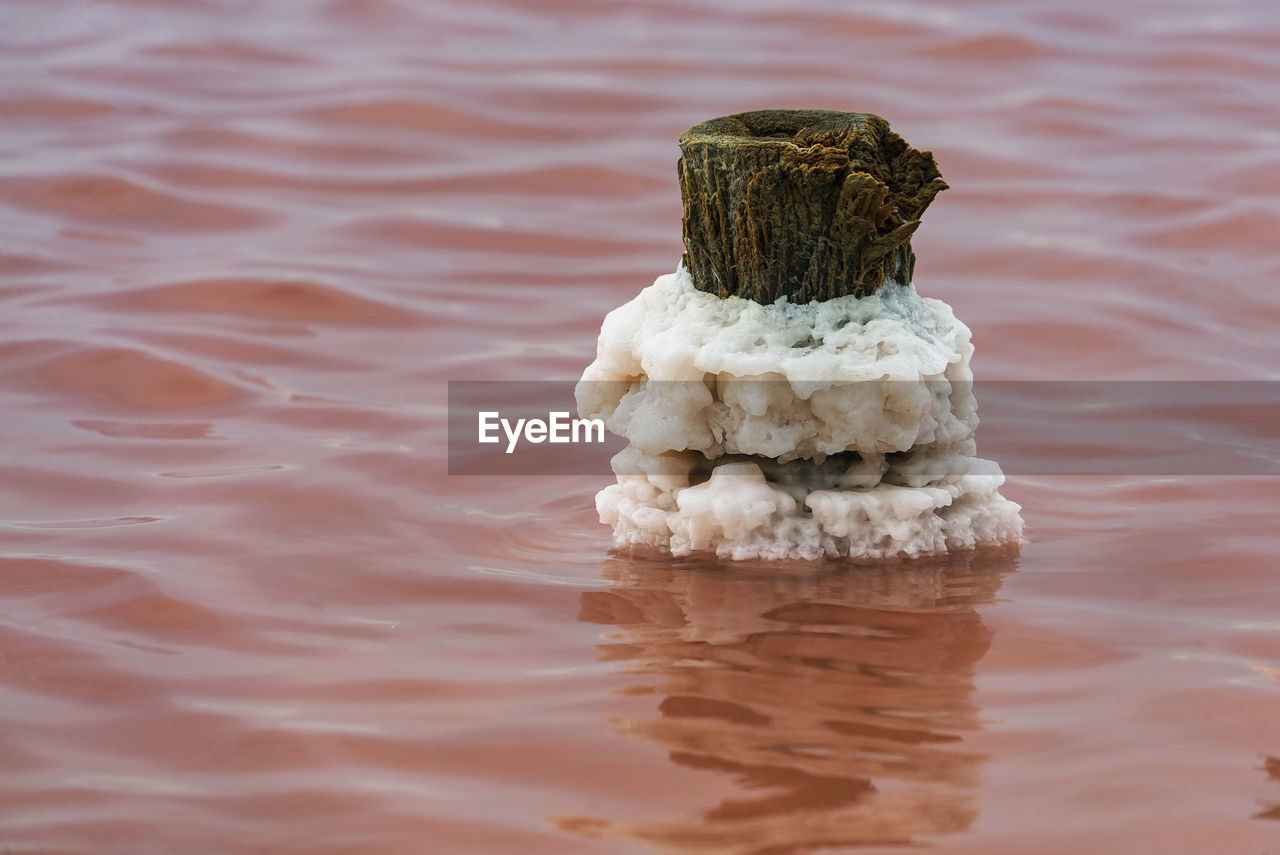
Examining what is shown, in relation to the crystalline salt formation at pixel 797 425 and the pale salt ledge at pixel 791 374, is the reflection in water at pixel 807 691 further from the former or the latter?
the pale salt ledge at pixel 791 374

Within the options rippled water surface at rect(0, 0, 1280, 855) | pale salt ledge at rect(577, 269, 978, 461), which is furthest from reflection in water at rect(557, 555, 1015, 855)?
pale salt ledge at rect(577, 269, 978, 461)

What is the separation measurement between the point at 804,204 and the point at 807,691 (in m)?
0.59

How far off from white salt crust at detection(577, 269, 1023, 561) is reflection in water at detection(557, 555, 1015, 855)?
0.05 meters

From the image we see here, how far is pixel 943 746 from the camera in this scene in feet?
4.59

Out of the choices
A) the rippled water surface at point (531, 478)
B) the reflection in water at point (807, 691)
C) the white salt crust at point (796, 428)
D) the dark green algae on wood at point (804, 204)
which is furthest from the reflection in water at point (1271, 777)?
the dark green algae on wood at point (804, 204)

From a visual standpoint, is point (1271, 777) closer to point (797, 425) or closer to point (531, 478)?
point (797, 425)

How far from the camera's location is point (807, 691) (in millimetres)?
1502

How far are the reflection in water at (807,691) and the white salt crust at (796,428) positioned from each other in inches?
2.0

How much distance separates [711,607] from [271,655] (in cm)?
52

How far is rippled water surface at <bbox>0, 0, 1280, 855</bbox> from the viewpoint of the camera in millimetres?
1348

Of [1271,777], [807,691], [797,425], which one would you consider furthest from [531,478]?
[1271,777]

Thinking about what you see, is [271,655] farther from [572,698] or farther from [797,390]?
[797,390]

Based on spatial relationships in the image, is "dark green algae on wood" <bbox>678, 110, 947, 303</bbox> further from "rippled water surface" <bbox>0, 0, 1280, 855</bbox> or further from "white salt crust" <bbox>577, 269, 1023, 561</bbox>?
"rippled water surface" <bbox>0, 0, 1280, 855</bbox>

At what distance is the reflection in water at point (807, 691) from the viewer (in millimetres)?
1272
